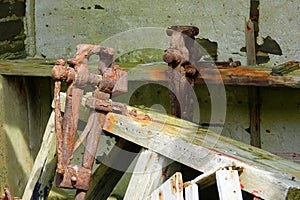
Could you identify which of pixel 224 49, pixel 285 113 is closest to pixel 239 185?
pixel 285 113

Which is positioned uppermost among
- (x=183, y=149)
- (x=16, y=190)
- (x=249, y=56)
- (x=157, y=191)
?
(x=249, y=56)

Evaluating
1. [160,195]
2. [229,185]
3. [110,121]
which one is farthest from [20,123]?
[229,185]

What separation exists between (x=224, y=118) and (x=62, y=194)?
3.48ft

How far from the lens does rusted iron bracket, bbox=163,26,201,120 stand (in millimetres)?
2762

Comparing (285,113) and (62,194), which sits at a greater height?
(285,113)

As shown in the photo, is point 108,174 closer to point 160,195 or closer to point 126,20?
point 160,195

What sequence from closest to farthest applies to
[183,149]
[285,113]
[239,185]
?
[239,185] → [183,149] → [285,113]

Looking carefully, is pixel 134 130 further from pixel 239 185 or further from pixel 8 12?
pixel 8 12

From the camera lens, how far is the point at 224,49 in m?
3.58

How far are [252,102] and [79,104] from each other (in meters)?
1.42

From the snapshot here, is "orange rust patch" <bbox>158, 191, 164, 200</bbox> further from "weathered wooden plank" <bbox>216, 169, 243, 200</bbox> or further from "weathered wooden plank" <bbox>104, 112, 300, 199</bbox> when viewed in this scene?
"weathered wooden plank" <bbox>216, 169, 243, 200</bbox>

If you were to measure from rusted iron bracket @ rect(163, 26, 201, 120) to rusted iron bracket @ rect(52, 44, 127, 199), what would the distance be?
0.42 metres

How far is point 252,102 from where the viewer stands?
11.3 feet

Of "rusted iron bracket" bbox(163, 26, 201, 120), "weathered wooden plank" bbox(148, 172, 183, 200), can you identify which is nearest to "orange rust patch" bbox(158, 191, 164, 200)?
"weathered wooden plank" bbox(148, 172, 183, 200)
